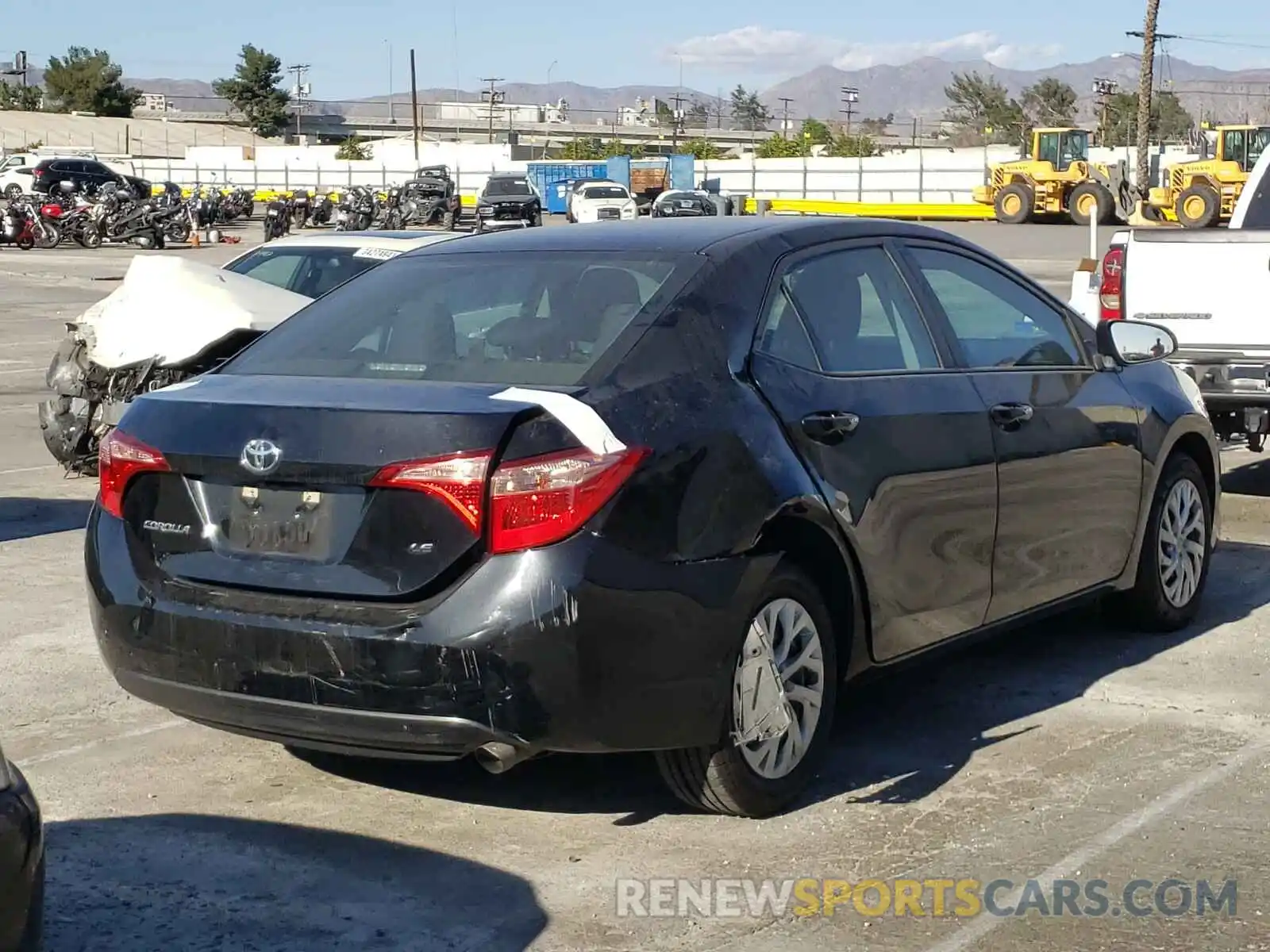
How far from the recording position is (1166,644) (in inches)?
270

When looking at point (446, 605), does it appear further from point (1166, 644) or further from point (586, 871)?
point (1166, 644)

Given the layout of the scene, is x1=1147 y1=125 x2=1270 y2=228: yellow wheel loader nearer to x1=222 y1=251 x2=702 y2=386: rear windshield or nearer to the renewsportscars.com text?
x1=222 y1=251 x2=702 y2=386: rear windshield

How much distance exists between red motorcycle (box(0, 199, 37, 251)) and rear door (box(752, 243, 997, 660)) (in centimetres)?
3835

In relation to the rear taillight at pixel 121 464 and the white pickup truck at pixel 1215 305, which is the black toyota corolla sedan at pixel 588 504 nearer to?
the rear taillight at pixel 121 464

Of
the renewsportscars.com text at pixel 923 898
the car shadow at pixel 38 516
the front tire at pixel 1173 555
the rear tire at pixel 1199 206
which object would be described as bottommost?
the car shadow at pixel 38 516

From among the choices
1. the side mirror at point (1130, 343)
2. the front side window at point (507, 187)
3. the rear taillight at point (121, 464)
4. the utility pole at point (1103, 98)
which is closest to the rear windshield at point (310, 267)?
the side mirror at point (1130, 343)

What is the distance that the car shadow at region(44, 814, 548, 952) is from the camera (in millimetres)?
4062

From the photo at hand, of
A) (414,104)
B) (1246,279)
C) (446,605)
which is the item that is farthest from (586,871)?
(414,104)

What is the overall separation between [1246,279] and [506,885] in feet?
21.7

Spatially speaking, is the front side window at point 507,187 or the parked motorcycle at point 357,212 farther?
the front side window at point 507,187

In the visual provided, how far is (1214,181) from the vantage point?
4781cm

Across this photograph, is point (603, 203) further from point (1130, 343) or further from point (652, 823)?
point (652, 823)

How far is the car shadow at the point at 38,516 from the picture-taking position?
909cm

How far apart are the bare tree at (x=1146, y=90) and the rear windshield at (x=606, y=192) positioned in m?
15.8
